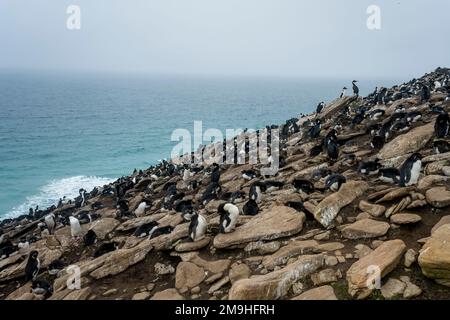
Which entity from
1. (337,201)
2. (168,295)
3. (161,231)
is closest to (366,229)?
(337,201)

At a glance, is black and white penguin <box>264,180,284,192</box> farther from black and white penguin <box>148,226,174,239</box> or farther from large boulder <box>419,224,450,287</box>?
large boulder <box>419,224,450,287</box>

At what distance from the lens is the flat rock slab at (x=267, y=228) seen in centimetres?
1167

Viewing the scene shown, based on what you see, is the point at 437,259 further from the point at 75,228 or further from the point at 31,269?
the point at 75,228

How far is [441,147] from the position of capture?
14586 millimetres

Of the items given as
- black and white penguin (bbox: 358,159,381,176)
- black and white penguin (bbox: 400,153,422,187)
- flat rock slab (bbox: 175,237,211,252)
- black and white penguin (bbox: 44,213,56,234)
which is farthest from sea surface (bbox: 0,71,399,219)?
A: black and white penguin (bbox: 400,153,422,187)

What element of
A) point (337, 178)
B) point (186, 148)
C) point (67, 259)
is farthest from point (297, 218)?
point (186, 148)

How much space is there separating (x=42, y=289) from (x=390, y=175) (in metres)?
12.3

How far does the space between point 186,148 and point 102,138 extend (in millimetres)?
22577

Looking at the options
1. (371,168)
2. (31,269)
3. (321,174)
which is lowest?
(31,269)
